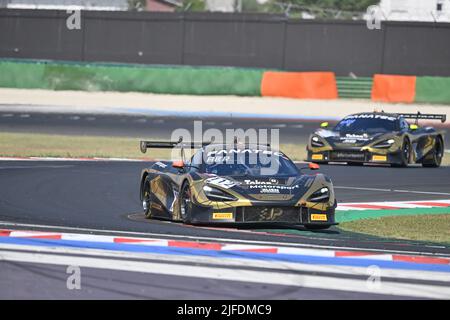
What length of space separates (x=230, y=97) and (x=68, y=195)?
2736cm

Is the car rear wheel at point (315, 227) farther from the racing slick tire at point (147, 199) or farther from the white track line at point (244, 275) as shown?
the white track line at point (244, 275)

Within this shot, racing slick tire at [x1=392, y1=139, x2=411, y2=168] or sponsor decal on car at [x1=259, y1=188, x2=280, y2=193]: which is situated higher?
sponsor decal on car at [x1=259, y1=188, x2=280, y2=193]

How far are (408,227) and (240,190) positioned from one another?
97.3 inches

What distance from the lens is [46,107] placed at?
41531mm

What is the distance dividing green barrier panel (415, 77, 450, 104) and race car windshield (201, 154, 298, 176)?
28776 millimetres

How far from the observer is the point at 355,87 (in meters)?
44.7

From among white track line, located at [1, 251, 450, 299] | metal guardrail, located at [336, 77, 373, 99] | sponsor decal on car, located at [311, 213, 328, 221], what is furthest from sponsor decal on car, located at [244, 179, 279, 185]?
metal guardrail, located at [336, 77, 373, 99]

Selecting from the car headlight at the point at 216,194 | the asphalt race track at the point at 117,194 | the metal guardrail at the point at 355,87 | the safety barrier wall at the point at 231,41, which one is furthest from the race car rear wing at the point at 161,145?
the safety barrier wall at the point at 231,41

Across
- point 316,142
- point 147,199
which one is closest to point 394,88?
point 316,142

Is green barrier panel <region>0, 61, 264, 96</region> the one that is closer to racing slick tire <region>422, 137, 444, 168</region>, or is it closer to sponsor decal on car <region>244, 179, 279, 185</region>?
racing slick tire <region>422, 137, 444, 168</region>

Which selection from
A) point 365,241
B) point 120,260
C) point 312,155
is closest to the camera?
point 120,260

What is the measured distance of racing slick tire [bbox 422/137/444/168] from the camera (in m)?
24.5

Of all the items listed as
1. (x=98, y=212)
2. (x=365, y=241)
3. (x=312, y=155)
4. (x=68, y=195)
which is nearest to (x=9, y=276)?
(x=365, y=241)

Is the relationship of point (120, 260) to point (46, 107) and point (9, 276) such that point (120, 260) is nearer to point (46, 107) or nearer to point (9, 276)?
point (9, 276)
